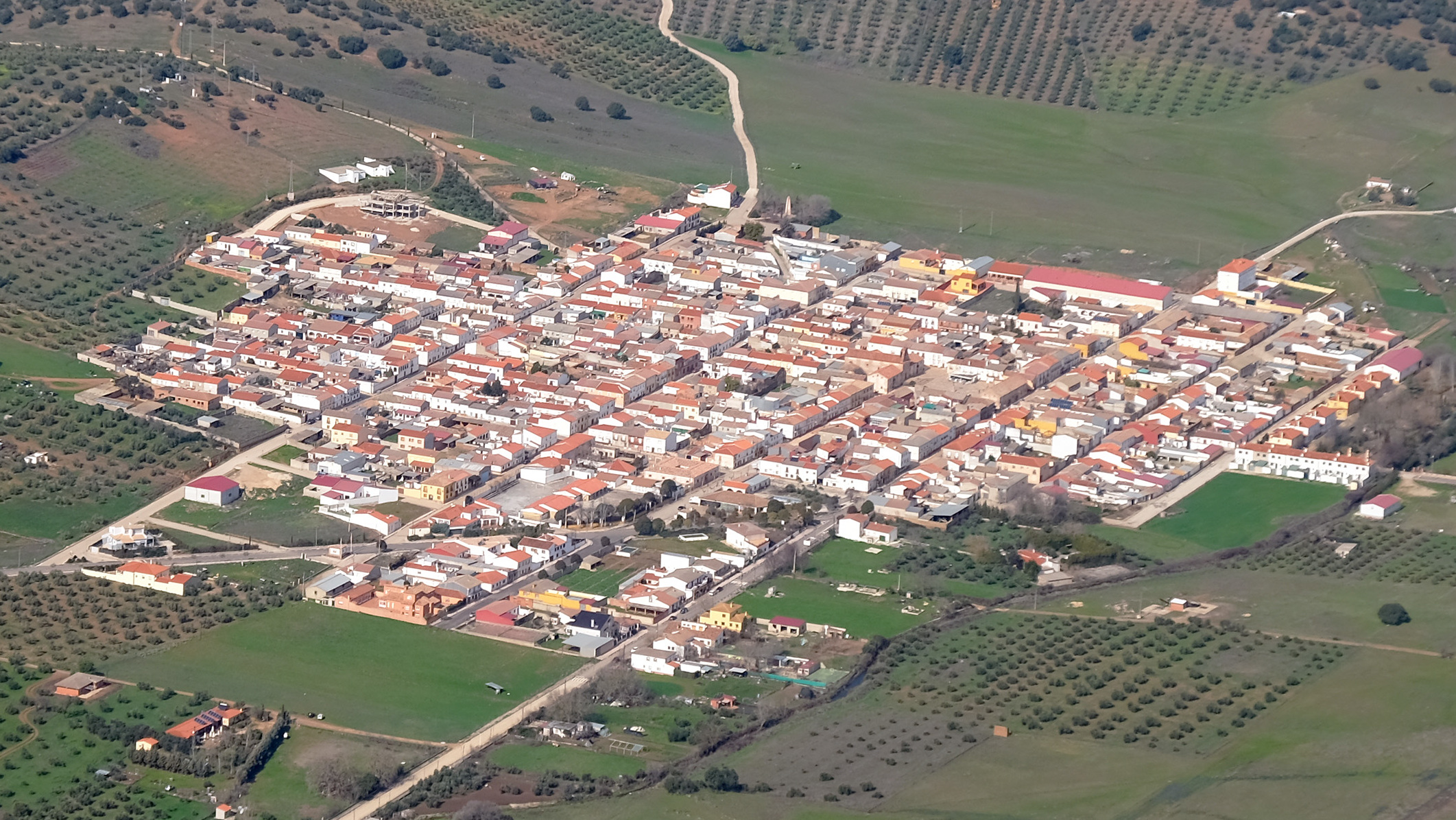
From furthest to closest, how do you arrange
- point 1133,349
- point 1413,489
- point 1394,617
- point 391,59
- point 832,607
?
point 391,59 → point 1133,349 → point 1413,489 → point 832,607 → point 1394,617

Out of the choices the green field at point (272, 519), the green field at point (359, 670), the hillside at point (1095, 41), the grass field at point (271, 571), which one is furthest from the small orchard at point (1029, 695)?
the hillside at point (1095, 41)

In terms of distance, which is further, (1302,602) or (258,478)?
(258,478)

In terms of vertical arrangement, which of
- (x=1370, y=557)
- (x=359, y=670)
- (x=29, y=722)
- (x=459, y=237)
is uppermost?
(x=1370, y=557)

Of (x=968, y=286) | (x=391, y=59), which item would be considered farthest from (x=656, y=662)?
(x=391, y=59)

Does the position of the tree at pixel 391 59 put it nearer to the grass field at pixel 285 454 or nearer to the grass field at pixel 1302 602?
the grass field at pixel 285 454

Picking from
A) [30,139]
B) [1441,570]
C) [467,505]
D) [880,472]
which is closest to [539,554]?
[467,505]

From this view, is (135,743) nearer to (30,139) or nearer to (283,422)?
(283,422)

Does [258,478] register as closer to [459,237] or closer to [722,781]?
[459,237]
